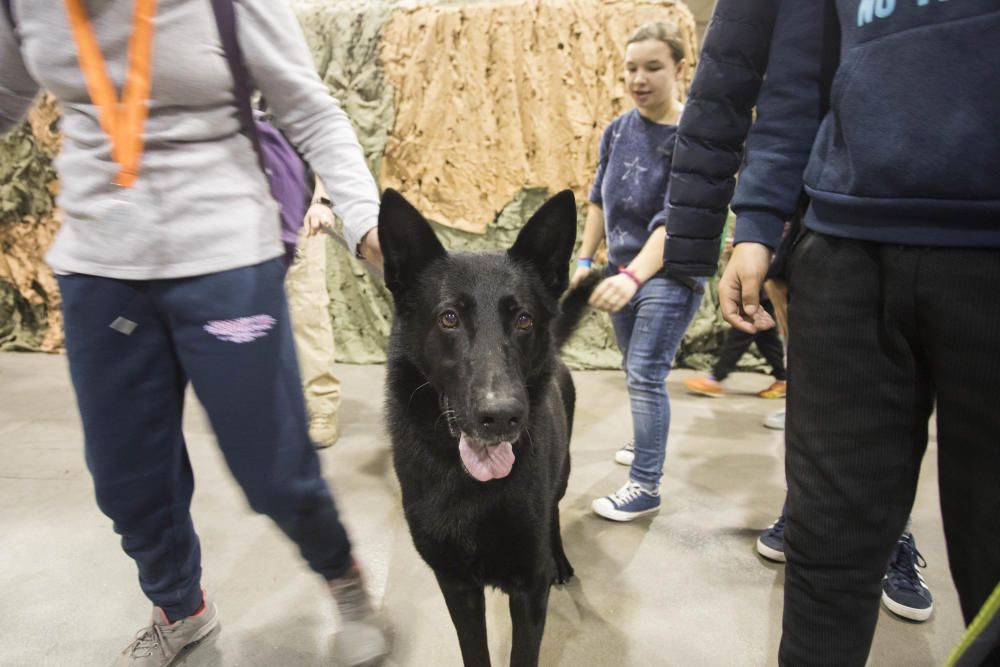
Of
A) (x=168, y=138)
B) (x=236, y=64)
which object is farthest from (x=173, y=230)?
(x=236, y=64)

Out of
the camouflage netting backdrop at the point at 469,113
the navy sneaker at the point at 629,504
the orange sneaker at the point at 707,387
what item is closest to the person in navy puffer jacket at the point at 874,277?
the navy sneaker at the point at 629,504

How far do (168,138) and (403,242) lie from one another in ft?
1.51

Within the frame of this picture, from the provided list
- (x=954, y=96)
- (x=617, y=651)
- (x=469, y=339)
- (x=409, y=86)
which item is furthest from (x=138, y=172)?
(x=409, y=86)

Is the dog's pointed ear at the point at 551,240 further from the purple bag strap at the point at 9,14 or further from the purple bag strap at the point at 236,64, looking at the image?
the purple bag strap at the point at 9,14

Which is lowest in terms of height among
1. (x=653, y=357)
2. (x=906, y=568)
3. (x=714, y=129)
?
(x=906, y=568)

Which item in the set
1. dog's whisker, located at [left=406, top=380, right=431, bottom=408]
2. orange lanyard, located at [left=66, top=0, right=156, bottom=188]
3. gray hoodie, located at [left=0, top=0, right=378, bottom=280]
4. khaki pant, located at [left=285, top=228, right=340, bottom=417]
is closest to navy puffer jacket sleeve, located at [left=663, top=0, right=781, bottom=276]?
dog's whisker, located at [left=406, top=380, right=431, bottom=408]

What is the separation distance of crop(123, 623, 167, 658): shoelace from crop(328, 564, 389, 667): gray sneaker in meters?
0.45

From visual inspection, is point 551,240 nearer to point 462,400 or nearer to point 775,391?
point 462,400

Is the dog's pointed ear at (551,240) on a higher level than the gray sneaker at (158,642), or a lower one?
higher

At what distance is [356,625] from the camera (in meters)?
1.48

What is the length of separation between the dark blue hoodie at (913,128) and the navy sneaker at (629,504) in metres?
1.63

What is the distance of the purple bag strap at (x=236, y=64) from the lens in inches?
39.6

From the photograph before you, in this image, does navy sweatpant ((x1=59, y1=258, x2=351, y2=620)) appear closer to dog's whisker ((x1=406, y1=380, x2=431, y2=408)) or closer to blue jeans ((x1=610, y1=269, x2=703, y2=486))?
dog's whisker ((x1=406, y1=380, x2=431, y2=408))

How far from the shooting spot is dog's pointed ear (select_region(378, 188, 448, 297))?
1.18m
